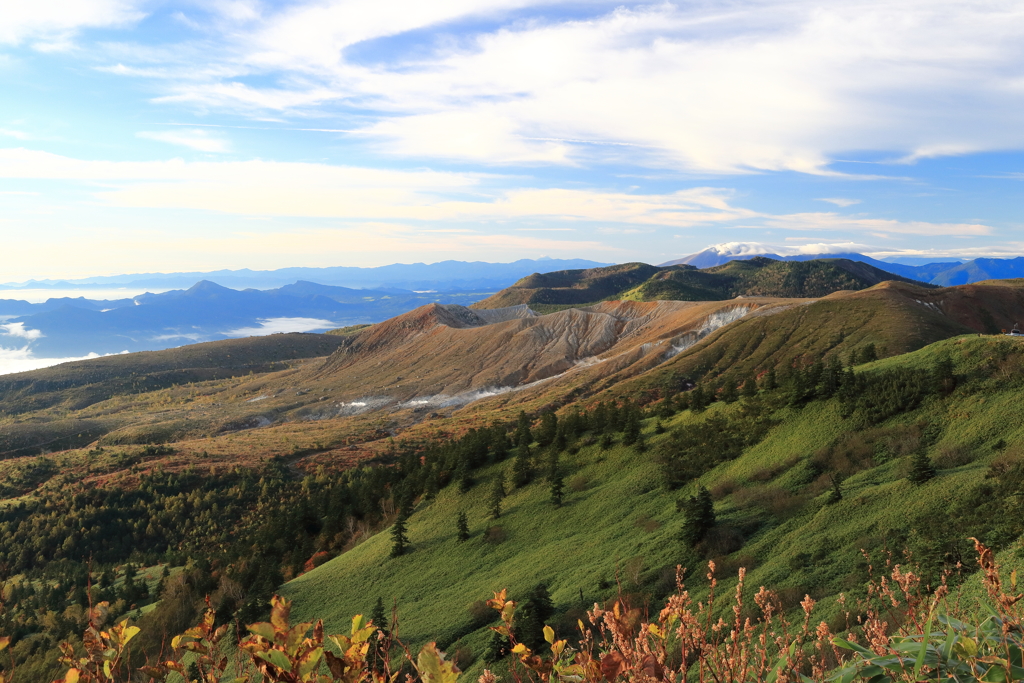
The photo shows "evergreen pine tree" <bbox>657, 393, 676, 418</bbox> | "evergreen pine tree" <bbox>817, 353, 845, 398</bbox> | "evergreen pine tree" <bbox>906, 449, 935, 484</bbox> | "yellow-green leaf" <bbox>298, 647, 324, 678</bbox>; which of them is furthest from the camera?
"evergreen pine tree" <bbox>657, 393, 676, 418</bbox>

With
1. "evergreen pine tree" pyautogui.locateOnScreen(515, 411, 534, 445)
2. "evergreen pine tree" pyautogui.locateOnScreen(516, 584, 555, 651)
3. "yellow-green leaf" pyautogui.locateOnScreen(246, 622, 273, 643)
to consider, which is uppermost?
"yellow-green leaf" pyautogui.locateOnScreen(246, 622, 273, 643)

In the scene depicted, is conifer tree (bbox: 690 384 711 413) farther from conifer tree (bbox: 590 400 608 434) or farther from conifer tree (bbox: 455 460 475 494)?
conifer tree (bbox: 455 460 475 494)

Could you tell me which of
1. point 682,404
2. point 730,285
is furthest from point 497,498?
point 730,285

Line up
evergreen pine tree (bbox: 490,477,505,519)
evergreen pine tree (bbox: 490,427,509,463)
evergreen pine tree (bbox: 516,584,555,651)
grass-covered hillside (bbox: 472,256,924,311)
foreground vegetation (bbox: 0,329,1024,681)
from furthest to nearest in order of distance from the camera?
1. grass-covered hillside (bbox: 472,256,924,311)
2. evergreen pine tree (bbox: 490,427,509,463)
3. evergreen pine tree (bbox: 490,477,505,519)
4. evergreen pine tree (bbox: 516,584,555,651)
5. foreground vegetation (bbox: 0,329,1024,681)

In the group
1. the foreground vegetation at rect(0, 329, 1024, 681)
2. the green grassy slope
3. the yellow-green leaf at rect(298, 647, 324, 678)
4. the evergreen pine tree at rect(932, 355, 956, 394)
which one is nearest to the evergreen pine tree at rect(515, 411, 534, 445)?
the foreground vegetation at rect(0, 329, 1024, 681)

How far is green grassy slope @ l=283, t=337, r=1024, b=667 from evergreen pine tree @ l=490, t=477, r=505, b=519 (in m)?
0.44

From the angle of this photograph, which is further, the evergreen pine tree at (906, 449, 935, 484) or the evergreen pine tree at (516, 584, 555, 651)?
the evergreen pine tree at (906, 449, 935, 484)

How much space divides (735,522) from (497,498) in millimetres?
10809

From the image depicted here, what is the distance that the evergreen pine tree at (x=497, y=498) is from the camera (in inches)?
904

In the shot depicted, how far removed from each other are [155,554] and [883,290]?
227 ft

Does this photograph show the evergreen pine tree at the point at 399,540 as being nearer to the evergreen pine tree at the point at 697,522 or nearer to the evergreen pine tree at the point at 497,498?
the evergreen pine tree at the point at 497,498

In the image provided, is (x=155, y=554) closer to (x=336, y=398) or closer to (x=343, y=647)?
(x=343, y=647)

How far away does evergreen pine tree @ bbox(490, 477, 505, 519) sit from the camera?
2297 centimetres

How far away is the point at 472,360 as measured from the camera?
87.0 metres
